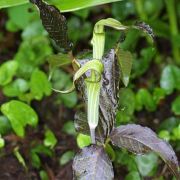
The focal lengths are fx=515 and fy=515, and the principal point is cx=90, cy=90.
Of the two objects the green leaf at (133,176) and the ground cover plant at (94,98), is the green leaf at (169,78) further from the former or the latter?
the green leaf at (133,176)

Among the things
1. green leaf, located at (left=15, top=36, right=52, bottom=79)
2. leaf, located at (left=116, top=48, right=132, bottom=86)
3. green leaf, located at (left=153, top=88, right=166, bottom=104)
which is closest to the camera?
leaf, located at (left=116, top=48, right=132, bottom=86)

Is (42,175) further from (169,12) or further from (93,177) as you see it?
(169,12)

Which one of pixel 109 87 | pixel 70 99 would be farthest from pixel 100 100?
pixel 70 99

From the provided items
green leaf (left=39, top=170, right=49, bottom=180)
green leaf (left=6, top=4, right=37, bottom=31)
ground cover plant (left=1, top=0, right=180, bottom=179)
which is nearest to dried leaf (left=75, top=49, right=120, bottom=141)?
ground cover plant (left=1, top=0, right=180, bottom=179)

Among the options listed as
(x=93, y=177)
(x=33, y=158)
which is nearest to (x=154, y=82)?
(x=33, y=158)

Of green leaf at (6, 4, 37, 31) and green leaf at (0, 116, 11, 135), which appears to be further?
green leaf at (6, 4, 37, 31)

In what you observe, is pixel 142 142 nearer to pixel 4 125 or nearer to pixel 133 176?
pixel 133 176

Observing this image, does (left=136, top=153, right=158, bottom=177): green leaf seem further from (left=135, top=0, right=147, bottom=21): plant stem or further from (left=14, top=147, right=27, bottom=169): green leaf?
(left=135, top=0, right=147, bottom=21): plant stem
